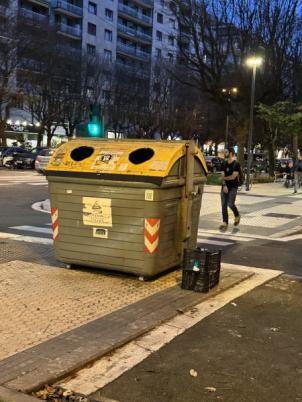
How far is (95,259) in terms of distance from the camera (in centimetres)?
682

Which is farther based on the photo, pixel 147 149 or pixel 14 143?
pixel 14 143

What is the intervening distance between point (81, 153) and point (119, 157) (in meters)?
0.78

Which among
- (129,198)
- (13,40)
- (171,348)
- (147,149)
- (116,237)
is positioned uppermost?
(13,40)

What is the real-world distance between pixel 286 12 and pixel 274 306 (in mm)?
26083

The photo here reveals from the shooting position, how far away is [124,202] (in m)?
6.53

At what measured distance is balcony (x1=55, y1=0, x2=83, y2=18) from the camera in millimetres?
64250

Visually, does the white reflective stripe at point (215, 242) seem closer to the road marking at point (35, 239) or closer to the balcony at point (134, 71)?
the road marking at point (35, 239)

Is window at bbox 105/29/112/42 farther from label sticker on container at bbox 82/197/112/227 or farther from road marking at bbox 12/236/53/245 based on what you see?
label sticker on container at bbox 82/197/112/227

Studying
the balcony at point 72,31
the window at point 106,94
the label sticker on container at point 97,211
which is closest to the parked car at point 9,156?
the window at point 106,94

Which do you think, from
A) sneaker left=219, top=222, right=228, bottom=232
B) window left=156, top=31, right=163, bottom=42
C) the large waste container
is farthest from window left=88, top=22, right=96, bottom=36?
the large waste container

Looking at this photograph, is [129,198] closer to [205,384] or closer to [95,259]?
[95,259]

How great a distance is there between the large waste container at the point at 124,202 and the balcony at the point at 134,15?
7273 cm

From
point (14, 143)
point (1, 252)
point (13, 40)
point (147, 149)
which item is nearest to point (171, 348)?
point (147, 149)

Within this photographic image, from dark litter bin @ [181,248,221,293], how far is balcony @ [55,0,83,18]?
63.5 m
